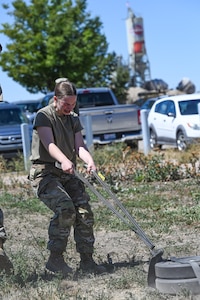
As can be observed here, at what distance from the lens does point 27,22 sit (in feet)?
123

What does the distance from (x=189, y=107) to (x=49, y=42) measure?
16.9 metres

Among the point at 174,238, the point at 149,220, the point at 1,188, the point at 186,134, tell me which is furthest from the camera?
the point at 186,134

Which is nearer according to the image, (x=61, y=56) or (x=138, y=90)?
(x=61, y=56)

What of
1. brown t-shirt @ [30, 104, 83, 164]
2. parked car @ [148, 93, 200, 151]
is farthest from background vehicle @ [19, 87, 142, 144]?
brown t-shirt @ [30, 104, 83, 164]

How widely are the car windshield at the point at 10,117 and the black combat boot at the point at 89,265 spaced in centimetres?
1357

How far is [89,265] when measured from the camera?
21.2ft

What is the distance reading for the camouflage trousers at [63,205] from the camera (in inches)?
244

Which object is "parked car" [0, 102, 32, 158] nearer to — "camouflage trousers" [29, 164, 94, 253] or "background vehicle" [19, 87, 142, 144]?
"background vehicle" [19, 87, 142, 144]

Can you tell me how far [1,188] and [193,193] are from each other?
11.9 ft

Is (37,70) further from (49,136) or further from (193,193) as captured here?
(49,136)

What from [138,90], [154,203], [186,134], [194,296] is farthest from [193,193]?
[138,90]

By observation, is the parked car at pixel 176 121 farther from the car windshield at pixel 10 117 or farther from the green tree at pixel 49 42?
the green tree at pixel 49 42

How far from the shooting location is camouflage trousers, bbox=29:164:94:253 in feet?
20.3

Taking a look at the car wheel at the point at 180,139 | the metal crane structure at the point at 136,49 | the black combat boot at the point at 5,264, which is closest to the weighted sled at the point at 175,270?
the black combat boot at the point at 5,264
